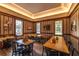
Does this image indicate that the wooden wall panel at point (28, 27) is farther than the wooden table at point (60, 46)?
Yes

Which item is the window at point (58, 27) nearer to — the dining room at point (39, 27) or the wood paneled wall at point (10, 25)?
the dining room at point (39, 27)

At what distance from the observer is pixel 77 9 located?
2.15 metres

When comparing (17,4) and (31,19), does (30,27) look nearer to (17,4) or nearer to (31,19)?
(31,19)

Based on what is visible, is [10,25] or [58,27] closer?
[58,27]

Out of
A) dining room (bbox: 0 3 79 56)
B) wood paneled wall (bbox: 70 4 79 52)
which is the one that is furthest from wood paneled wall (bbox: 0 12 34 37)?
wood paneled wall (bbox: 70 4 79 52)

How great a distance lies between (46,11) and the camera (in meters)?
2.29

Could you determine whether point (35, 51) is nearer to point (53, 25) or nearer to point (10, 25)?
point (53, 25)

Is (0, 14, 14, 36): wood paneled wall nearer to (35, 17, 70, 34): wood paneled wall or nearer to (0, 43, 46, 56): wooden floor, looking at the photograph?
(0, 43, 46, 56): wooden floor

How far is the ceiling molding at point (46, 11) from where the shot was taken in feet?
7.04

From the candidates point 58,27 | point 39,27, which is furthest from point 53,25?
point 39,27

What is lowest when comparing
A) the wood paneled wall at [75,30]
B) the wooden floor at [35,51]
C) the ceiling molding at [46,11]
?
the wooden floor at [35,51]

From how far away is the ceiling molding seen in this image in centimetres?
214

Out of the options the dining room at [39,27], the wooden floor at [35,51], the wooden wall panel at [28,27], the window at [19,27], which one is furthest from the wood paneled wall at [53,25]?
the window at [19,27]

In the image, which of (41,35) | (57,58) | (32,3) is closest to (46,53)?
(57,58)
